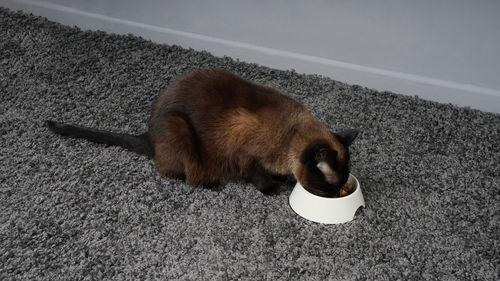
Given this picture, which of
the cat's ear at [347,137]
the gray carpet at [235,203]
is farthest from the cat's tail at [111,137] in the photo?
the cat's ear at [347,137]

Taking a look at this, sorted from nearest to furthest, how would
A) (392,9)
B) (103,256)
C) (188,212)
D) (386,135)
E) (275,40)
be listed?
(103,256) < (188,212) < (386,135) < (392,9) < (275,40)

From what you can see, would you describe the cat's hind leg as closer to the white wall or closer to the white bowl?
the white bowl

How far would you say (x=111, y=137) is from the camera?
196 centimetres

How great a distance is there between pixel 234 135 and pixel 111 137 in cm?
56

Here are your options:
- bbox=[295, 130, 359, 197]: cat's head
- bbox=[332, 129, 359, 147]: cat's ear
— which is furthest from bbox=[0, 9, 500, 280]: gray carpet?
bbox=[332, 129, 359, 147]: cat's ear

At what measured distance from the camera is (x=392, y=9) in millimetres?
2324

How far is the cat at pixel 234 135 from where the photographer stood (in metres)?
1.68

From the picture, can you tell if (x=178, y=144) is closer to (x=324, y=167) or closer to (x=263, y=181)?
(x=263, y=181)

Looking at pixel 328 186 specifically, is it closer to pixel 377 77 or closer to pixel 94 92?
pixel 377 77

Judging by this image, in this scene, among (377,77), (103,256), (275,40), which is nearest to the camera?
(103,256)

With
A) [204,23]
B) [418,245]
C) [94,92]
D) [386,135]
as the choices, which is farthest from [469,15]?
[94,92]

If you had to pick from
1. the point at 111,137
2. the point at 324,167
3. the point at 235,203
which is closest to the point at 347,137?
the point at 324,167

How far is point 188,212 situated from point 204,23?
142 centimetres

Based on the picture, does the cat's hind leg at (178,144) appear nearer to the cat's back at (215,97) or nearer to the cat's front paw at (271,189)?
the cat's back at (215,97)
